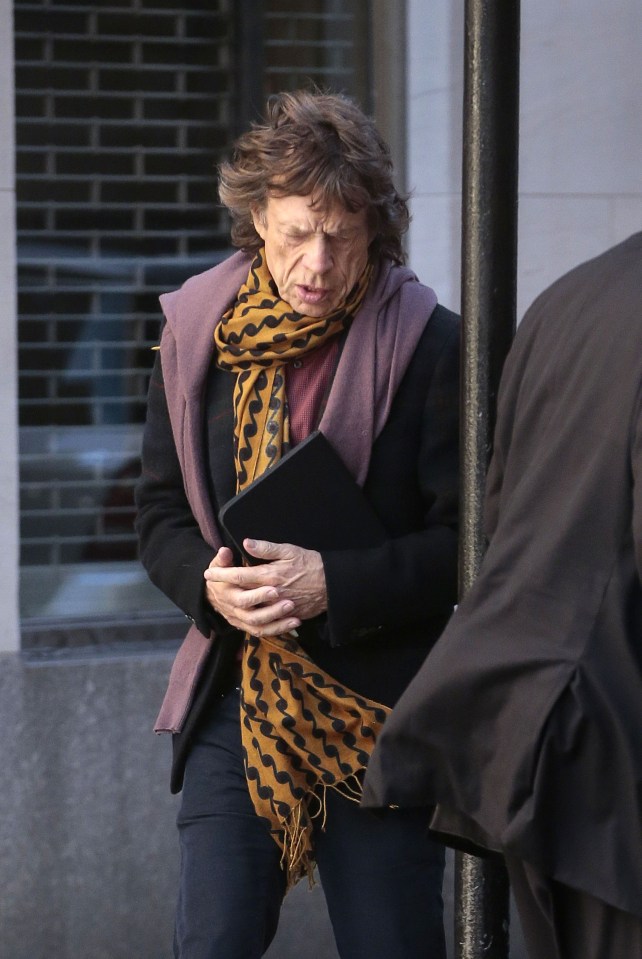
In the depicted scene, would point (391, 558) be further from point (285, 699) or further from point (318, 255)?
point (318, 255)

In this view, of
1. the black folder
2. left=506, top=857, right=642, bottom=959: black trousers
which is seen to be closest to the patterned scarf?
the black folder

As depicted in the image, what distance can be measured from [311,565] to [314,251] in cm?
56

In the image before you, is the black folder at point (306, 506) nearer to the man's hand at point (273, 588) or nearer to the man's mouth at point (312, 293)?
the man's hand at point (273, 588)

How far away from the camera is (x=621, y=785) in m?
1.66

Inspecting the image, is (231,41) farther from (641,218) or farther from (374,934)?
(374,934)

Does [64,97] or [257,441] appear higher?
[64,97]

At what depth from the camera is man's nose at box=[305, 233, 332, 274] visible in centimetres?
264

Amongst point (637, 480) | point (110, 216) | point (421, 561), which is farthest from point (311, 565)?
point (110, 216)

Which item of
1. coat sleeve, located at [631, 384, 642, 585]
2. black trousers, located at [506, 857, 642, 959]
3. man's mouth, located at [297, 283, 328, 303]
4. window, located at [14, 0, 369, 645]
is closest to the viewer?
coat sleeve, located at [631, 384, 642, 585]

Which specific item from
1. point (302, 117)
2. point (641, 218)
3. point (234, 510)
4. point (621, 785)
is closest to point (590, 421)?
point (621, 785)

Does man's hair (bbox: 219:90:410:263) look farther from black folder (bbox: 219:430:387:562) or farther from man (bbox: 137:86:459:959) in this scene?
black folder (bbox: 219:430:387:562)

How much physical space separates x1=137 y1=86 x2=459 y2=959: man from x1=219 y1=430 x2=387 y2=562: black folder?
0.08 ft

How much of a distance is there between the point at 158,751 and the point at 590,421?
328cm

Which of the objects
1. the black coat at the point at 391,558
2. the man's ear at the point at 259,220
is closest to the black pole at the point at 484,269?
the black coat at the point at 391,558
